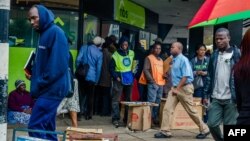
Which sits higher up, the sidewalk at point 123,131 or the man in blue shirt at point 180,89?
the man in blue shirt at point 180,89

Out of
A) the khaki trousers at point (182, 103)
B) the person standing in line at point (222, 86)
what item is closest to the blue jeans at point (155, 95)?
the khaki trousers at point (182, 103)

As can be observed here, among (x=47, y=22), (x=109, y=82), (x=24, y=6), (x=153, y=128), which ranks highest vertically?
(x=24, y=6)

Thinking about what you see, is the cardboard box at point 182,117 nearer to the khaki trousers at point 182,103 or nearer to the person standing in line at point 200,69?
the person standing in line at point 200,69

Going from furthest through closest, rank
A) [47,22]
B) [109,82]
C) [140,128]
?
[109,82] < [140,128] < [47,22]

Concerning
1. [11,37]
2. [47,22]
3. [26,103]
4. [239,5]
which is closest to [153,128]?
[26,103]

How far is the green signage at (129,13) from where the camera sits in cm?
1400

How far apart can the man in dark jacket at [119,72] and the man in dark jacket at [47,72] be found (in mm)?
5132

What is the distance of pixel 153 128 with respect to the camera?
1045cm

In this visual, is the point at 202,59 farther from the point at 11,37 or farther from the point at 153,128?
the point at 11,37

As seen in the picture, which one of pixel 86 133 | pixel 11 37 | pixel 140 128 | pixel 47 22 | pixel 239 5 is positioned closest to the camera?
pixel 239 5

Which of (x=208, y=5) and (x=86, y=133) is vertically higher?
(x=208, y=5)

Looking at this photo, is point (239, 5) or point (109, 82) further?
point (109, 82)

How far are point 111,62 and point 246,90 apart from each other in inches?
246

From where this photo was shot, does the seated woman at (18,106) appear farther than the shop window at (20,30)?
No
